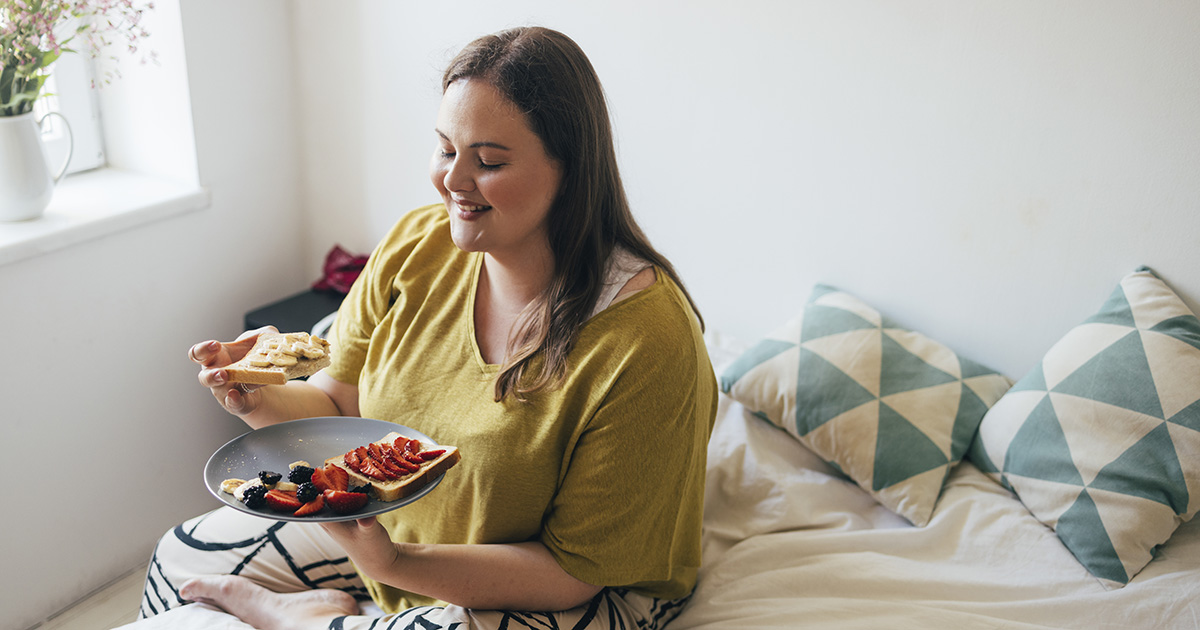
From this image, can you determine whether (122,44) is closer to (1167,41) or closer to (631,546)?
(631,546)

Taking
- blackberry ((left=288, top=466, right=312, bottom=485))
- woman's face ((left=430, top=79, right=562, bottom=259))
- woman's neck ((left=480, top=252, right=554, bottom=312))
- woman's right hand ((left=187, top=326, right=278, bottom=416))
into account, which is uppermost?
woman's face ((left=430, top=79, right=562, bottom=259))

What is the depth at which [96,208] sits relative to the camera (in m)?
1.95

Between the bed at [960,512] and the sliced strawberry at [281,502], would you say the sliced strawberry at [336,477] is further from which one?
the bed at [960,512]

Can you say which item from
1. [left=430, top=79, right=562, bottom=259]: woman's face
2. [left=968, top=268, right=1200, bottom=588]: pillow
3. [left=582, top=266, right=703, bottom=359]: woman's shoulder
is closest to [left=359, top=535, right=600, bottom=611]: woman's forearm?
[left=582, top=266, right=703, bottom=359]: woman's shoulder

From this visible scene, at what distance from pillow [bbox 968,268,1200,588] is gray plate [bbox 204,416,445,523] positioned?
1007mm

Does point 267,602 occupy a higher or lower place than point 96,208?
lower

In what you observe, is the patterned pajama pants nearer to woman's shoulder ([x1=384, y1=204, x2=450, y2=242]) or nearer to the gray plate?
the gray plate

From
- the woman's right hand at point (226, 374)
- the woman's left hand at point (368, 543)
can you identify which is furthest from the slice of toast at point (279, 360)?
the woman's left hand at point (368, 543)

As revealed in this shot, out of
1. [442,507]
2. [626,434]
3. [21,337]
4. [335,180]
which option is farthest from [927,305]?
[21,337]

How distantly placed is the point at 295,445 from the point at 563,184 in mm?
532

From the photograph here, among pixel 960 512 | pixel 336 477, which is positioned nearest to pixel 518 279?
pixel 336 477

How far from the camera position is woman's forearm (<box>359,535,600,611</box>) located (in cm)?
119

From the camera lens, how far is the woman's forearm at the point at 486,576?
119 centimetres

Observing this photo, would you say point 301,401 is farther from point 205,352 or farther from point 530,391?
point 530,391
